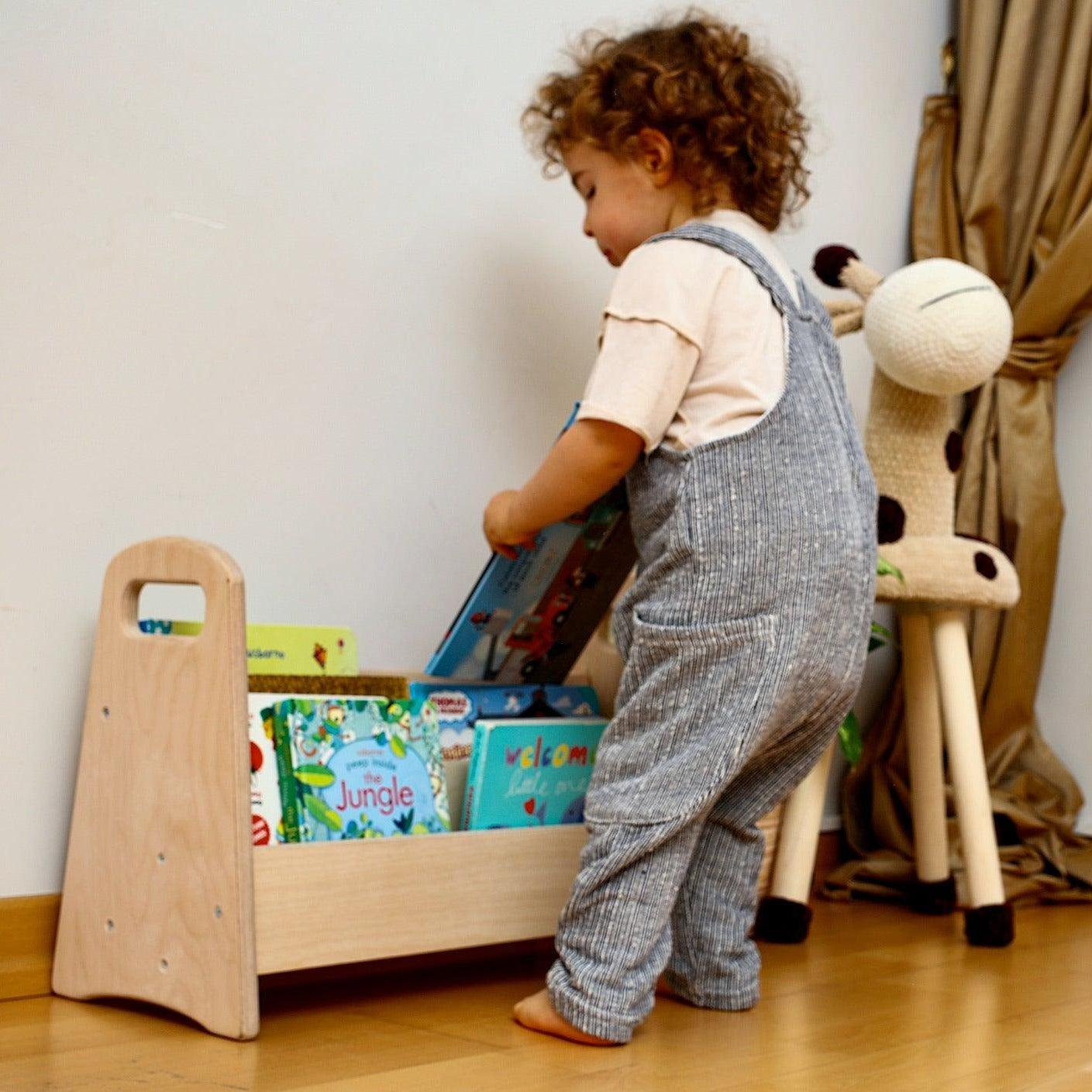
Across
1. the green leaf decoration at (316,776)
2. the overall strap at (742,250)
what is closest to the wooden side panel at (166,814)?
the green leaf decoration at (316,776)

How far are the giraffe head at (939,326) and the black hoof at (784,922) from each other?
24.7 inches

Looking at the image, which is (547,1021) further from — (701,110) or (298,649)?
(701,110)

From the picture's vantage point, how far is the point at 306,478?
142 centimetres

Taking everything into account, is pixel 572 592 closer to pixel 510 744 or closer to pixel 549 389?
pixel 510 744

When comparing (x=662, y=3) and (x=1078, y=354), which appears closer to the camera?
(x=662, y=3)

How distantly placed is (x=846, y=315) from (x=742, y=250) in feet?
1.69

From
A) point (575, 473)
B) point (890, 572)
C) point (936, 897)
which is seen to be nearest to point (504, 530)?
point (575, 473)

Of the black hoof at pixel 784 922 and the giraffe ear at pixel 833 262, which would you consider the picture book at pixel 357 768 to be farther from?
the giraffe ear at pixel 833 262

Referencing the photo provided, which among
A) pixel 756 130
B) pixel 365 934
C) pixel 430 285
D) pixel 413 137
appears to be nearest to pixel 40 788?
pixel 365 934

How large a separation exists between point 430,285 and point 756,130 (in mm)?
404

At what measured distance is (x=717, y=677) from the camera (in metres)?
1.15

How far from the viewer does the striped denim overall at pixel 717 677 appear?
3.70 ft

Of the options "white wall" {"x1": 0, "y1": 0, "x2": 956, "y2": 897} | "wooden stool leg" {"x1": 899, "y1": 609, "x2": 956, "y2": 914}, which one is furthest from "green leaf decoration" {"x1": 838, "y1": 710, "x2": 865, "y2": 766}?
"white wall" {"x1": 0, "y1": 0, "x2": 956, "y2": 897}

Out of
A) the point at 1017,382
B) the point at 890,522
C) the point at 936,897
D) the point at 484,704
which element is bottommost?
the point at 936,897
